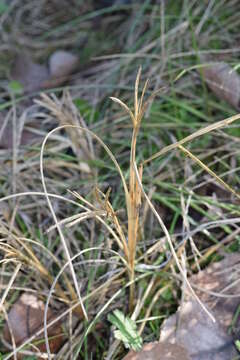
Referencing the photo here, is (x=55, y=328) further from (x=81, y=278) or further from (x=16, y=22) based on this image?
(x=16, y=22)

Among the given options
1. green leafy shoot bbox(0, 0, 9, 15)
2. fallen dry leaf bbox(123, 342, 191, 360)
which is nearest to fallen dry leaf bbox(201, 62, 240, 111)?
fallen dry leaf bbox(123, 342, 191, 360)

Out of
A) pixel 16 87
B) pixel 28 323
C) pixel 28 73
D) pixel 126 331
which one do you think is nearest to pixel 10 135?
pixel 16 87

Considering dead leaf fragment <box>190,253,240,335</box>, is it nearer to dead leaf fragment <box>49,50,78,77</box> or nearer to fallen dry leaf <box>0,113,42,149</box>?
fallen dry leaf <box>0,113,42,149</box>

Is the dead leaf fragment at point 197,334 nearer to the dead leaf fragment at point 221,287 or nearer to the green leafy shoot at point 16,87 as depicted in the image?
the dead leaf fragment at point 221,287

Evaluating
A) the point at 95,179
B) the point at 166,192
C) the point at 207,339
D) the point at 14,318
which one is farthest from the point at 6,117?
the point at 207,339

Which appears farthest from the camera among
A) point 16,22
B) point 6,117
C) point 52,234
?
point 16,22

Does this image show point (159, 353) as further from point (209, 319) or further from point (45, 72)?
point (45, 72)
